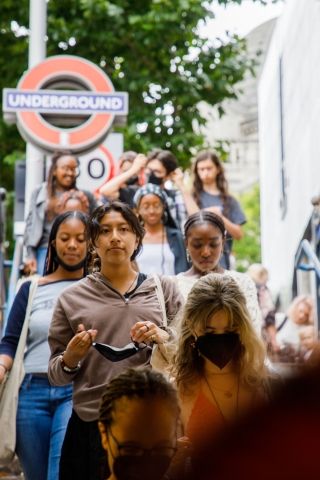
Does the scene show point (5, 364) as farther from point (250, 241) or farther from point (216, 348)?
point (250, 241)

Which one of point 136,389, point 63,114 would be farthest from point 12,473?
point 63,114

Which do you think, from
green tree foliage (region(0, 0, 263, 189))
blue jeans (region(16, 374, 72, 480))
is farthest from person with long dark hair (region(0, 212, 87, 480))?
green tree foliage (region(0, 0, 263, 189))

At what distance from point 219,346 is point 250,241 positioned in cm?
5598

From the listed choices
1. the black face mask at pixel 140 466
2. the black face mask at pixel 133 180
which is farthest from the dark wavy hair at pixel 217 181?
the black face mask at pixel 140 466

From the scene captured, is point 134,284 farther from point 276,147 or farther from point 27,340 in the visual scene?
point 276,147

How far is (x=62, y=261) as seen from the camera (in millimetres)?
4672

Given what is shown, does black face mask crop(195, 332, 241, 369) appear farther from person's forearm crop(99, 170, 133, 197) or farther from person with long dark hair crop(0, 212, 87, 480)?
person's forearm crop(99, 170, 133, 197)

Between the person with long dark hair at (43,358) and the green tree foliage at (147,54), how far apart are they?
39.9 ft

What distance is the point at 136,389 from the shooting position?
7.56 feet

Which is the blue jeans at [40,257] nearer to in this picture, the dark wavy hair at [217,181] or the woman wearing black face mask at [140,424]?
the dark wavy hair at [217,181]

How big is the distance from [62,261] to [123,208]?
77 centimetres

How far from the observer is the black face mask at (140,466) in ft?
6.32

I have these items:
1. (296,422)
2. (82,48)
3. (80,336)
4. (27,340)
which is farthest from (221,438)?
(82,48)

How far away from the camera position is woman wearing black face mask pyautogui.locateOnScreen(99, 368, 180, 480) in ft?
6.36
